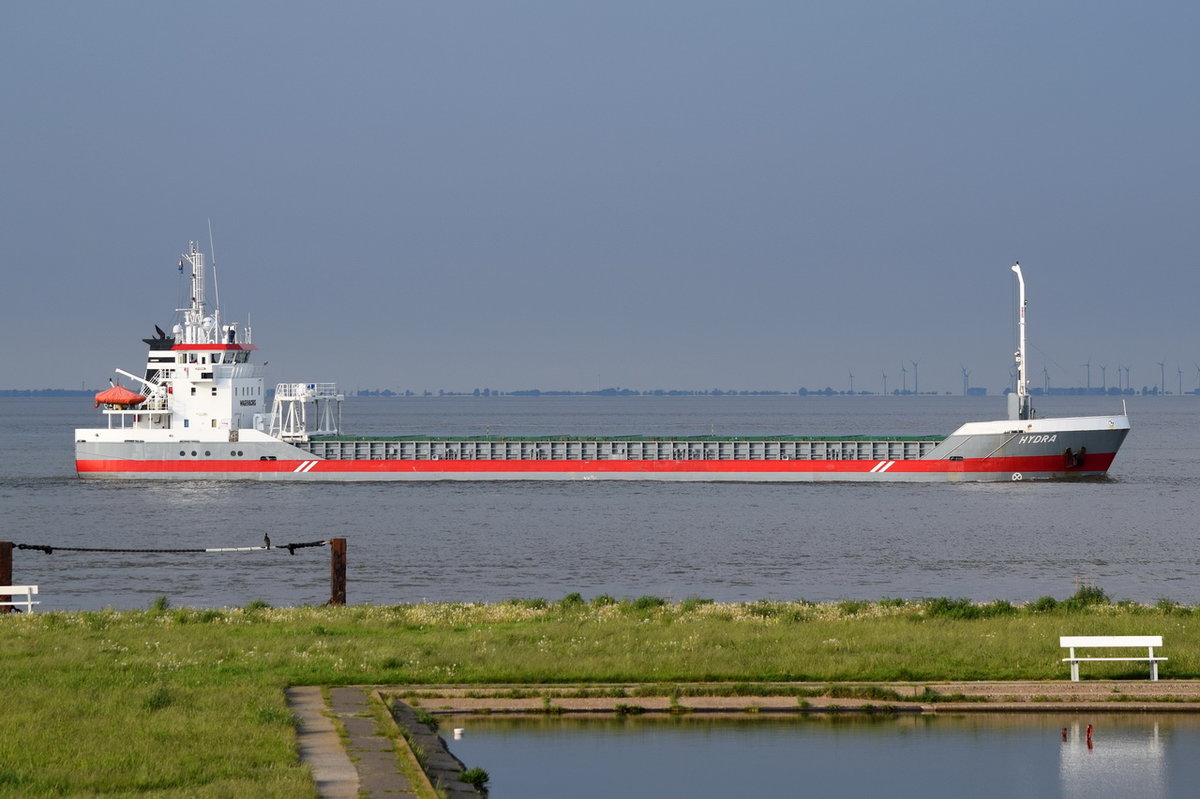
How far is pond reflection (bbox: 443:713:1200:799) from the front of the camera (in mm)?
13180

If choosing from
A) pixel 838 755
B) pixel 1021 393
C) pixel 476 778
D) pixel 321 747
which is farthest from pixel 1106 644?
pixel 1021 393

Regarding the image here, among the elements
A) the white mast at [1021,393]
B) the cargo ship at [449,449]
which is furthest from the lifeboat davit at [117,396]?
the white mast at [1021,393]

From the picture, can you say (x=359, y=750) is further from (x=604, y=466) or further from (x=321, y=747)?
(x=604, y=466)

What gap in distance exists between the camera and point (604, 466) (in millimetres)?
71250

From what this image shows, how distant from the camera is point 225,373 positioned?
226 ft

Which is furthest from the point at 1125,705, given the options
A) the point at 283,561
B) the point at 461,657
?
the point at 283,561

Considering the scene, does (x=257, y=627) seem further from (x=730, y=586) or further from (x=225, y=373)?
(x=225, y=373)

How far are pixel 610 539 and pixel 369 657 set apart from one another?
29.4 metres

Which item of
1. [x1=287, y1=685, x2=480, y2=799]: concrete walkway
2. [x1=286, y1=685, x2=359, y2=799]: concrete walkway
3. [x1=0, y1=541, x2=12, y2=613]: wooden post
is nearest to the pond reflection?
[x1=287, y1=685, x2=480, y2=799]: concrete walkway

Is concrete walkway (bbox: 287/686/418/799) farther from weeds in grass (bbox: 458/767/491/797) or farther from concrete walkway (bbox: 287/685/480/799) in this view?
weeds in grass (bbox: 458/767/491/797)

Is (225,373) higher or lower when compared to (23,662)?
higher

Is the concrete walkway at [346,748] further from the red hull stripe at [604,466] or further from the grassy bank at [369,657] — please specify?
the red hull stripe at [604,466]

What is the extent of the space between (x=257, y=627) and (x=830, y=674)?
9.20m

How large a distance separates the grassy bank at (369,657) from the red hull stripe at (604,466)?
43.4m
